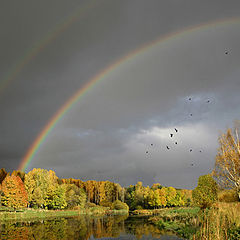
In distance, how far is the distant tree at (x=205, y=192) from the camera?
41669 mm

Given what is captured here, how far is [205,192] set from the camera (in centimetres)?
4256

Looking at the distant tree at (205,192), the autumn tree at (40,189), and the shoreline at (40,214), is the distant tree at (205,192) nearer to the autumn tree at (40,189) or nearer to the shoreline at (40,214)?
the shoreline at (40,214)

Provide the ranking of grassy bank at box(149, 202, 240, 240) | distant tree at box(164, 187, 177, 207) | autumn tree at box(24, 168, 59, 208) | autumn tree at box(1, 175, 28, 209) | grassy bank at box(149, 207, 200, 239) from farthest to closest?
1. distant tree at box(164, 187, 177, 207)
2. autumn tree at box(24, 168, 59, 208)
3. autumn tree at box(1, 175, 28, 209)
4. grassy bank at box(149, 207, 200, 239)
5. grassy bank at box(149, 202, 240, 240)

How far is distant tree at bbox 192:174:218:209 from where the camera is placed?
41.7 meters

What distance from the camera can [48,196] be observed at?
71312 millimetres

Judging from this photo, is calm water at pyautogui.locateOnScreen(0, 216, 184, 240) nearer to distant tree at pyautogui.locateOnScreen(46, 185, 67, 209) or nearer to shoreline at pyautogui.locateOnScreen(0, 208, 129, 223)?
shoreline at pyautogui.locateOnScreen(0, 208, 129, 223)

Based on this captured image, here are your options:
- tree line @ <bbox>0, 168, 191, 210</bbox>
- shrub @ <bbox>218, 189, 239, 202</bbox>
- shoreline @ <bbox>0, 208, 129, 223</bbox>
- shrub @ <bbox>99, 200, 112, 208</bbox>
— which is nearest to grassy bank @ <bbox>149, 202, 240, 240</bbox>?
shrub @ <bbox>218, 189, 239, 202</bbox>

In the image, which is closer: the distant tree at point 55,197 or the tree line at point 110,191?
the tree line at point 110,191

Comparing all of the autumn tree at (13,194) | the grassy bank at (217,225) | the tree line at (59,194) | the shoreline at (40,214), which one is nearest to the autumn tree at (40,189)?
the tree line at (59,194)

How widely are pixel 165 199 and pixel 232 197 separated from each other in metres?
72.6

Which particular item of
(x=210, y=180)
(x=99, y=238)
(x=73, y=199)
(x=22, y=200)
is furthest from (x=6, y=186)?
(x=210, y=180)

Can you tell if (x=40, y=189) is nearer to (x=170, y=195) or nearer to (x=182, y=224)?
(x=182, y=224)

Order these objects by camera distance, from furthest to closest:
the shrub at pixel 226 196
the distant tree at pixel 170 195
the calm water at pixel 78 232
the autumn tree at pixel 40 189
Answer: the distant tree at pixel 170 195 < the autumn tree at pixel 40 189 < the shrub at pixel 226 196 < the calm water at pixel 78 232

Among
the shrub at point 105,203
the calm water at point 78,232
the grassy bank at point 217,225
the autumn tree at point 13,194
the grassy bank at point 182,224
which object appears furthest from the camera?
the shrub at point 105,203
